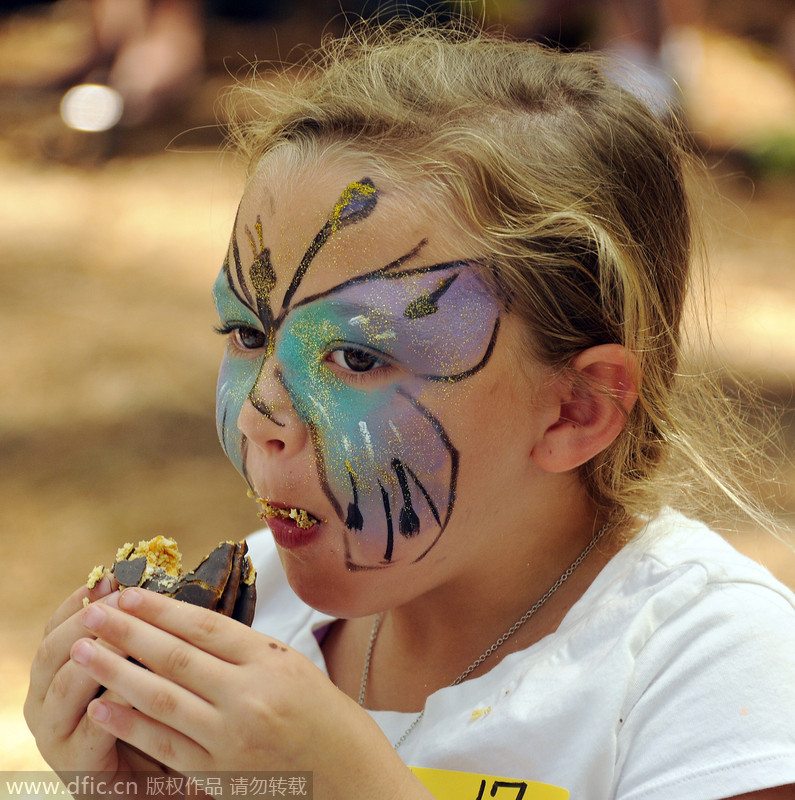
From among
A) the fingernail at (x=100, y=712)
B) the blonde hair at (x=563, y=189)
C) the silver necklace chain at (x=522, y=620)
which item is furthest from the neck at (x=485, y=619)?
the fingernail at (x=100, y=712)

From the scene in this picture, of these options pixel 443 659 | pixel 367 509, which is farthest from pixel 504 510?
pixel 443 659

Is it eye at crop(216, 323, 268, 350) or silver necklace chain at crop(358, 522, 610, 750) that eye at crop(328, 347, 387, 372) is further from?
silver necklace chain at crop(358, 522, 610, 750)

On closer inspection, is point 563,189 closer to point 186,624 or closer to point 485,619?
point 485,619

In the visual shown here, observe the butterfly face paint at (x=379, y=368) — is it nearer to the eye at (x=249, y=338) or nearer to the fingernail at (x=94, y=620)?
the eye at (x=249, y=338)

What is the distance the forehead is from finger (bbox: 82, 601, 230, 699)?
1.83ft

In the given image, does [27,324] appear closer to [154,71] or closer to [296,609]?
[154,71]

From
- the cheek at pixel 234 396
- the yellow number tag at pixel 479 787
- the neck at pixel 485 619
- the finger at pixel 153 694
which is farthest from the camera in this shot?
the neck at pixel 485 619

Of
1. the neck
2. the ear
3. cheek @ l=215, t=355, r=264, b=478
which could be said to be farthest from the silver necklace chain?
cheek @ l=215, t=355, r=264, b=478

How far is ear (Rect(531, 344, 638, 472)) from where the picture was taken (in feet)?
5.34

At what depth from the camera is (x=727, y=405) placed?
201 cm

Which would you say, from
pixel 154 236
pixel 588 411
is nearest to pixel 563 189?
pixel 588 411

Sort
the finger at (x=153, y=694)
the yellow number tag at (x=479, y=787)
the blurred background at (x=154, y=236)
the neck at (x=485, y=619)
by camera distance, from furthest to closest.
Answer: the blurred background at (x=154, y=236) → the neck at (x=485, y=619) → the yellow number tag at (x=479, y=787) → the finger at (x=153, y=694)

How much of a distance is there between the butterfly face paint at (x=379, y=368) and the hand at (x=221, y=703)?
274 mm

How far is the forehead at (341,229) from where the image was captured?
1.52m
